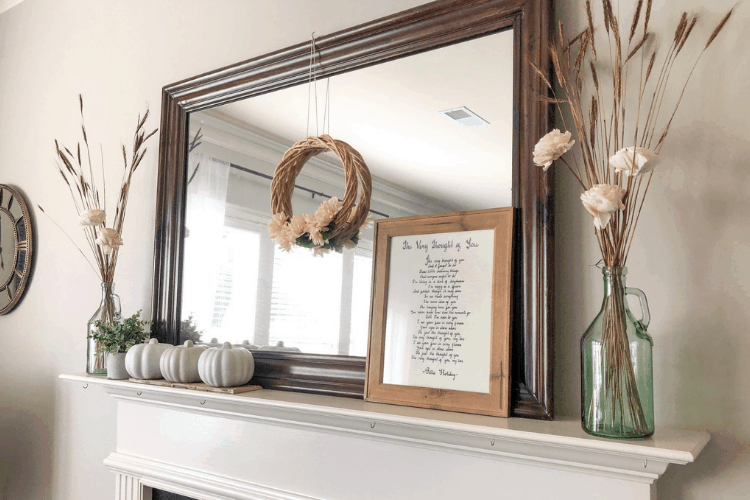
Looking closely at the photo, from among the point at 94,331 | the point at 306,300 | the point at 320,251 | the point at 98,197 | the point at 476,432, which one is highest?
the point at 98,197

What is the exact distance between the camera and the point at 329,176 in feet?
4.91

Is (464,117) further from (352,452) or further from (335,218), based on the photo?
(352,452)

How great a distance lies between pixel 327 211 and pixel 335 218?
0.03 meters

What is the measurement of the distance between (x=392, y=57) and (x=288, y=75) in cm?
33

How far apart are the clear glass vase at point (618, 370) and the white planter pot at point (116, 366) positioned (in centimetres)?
130

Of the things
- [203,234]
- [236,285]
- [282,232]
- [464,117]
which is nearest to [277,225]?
[282,232]

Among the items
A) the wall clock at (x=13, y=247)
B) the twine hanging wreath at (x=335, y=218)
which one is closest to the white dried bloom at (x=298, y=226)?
the twine hanging wreath at (x=335, y=218)

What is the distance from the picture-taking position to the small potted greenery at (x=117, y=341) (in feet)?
5.60

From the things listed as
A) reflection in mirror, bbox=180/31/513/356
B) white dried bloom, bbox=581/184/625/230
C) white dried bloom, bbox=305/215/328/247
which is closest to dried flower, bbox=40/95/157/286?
reflection in mirror, bbox=180/31/513/356

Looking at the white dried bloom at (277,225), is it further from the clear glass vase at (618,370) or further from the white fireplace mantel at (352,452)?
the clear glass vase at (618,370)

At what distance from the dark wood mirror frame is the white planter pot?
143 millimetres

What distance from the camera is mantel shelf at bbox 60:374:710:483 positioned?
3.10 feet

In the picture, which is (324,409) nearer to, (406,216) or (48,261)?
(406,216)

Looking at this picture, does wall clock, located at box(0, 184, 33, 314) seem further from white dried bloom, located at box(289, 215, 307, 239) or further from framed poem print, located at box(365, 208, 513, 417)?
framed poem print, located at box(365, 208, 513, 417)
